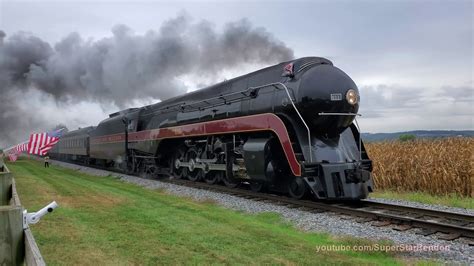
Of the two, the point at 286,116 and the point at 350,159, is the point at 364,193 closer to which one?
the point at 350,159

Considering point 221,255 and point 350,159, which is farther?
point 350,159

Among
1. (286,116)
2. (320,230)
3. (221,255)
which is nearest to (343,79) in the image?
(286,116)

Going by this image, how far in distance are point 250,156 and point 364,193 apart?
294cm

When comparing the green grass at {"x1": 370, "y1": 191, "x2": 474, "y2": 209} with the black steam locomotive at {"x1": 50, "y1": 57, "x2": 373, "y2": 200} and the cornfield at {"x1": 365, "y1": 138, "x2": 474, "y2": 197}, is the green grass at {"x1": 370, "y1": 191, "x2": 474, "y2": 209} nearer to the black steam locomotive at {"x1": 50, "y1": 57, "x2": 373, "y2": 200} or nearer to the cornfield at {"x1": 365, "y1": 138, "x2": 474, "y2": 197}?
the cornfield at {"x1": 365, "y1": 138, "x2": 474, "y2": 197}

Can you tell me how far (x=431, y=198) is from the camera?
38.6 ft

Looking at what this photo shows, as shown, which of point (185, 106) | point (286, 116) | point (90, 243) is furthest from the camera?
point (185, 106)

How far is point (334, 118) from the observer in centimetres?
1036

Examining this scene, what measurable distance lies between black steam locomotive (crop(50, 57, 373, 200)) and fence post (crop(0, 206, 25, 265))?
24.4 feet

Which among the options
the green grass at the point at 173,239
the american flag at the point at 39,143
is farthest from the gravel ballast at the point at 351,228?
the american flag at the point at 39,143

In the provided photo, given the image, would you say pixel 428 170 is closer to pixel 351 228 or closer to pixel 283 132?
pixel 283 132

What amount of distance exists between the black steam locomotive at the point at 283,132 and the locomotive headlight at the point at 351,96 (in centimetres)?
3

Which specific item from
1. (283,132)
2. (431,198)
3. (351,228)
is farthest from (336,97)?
(431,198)

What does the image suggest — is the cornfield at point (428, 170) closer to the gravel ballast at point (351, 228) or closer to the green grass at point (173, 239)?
the gravel ballast at point (351, 228)

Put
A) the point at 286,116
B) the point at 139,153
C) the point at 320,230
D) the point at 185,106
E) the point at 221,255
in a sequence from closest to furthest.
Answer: the point at 221,255 → the point at 320,230 → the point at 286,116 → the point at 185,106 → the point at 139,153
